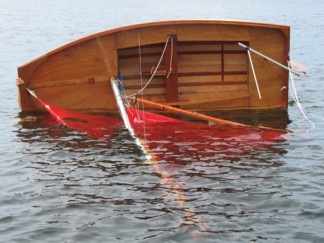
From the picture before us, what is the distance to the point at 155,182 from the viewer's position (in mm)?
9812

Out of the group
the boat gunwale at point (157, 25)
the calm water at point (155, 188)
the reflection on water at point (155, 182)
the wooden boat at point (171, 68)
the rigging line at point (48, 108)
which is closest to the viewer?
the calm water at point (155, 188)

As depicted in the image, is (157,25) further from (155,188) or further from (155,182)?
(155,188)

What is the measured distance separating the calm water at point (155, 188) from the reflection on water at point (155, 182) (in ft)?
0.06

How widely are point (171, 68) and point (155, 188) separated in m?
4.97

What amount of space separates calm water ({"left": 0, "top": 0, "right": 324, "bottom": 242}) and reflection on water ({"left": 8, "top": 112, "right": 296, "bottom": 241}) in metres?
0.02

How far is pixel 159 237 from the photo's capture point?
7.86 m

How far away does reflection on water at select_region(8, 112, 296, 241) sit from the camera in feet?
27.0

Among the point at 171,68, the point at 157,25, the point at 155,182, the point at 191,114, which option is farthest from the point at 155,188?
the point at 157,25

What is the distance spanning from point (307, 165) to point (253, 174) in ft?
3.95

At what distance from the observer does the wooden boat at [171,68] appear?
13.6 m

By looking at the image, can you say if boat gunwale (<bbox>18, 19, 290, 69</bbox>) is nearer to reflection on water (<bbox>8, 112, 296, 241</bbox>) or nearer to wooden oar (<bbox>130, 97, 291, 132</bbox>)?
wooden oar (<bbox>130, 97, 291, 132</bbox>)

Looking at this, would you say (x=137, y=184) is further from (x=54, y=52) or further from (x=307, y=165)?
(x=54, y=52)

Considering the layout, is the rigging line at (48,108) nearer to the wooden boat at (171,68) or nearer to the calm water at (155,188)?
the wooden boat at (171,68)

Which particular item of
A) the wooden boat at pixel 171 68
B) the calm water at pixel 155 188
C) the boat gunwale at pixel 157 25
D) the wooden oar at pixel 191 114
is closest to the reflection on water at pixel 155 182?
the calm water at pixel 155 188
